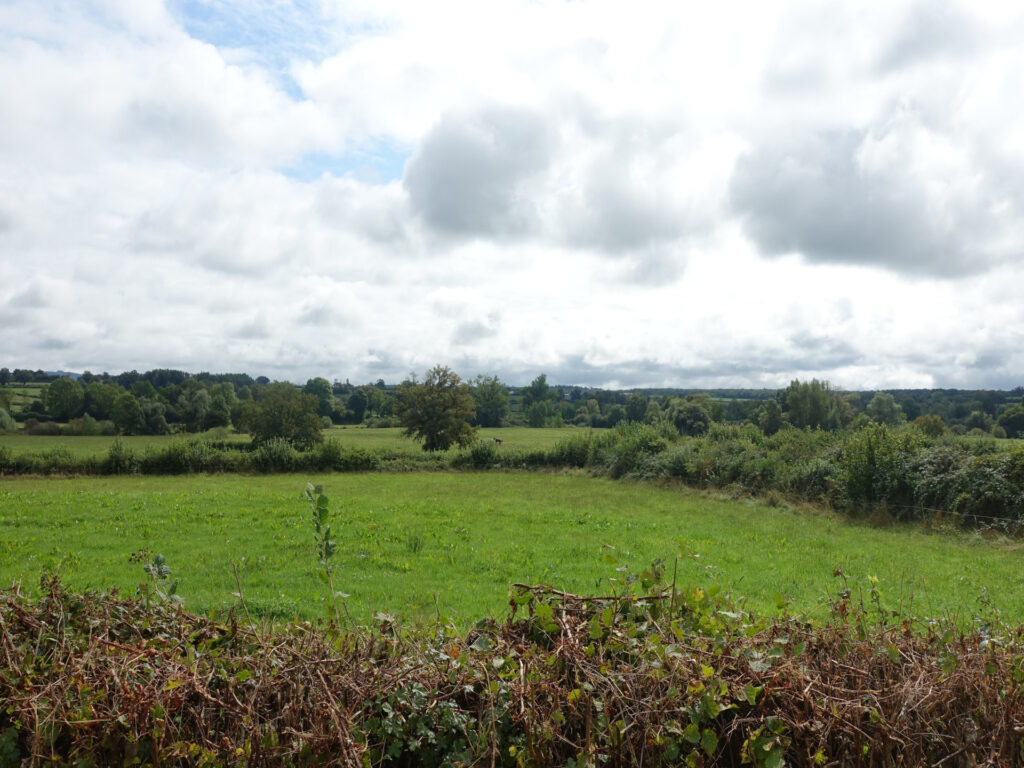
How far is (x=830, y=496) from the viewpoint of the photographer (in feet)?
66.0

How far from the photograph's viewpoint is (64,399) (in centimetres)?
6281

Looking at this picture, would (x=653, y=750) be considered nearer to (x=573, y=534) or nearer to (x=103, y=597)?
(x=103, y=597)

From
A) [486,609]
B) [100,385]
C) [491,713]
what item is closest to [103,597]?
[491,713]

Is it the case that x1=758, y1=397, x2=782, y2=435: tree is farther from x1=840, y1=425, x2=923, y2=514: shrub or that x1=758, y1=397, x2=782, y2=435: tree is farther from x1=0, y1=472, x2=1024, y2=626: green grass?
x1=840, y1=425, x2=923, y2=514: shrub

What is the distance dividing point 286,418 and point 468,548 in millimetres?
37598

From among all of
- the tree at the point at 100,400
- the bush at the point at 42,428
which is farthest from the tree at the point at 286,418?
the tree at the point at 100,400

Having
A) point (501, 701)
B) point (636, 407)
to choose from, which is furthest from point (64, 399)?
point (501, 701)

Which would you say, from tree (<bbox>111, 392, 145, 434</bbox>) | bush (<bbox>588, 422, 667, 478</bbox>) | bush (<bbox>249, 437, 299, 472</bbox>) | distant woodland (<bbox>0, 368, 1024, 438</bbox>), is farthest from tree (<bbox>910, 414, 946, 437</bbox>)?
tree (<bbox>111, 392, 145, 434</bbox>)

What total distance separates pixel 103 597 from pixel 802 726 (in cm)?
285

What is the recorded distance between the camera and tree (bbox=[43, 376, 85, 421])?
6209cm

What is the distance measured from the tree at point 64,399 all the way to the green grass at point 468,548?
49550mm

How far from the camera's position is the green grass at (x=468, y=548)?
945cm

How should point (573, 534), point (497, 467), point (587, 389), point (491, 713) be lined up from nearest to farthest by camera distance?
point (491, 713) → point (573, 534) → point (497, 467) → point (587, 389)

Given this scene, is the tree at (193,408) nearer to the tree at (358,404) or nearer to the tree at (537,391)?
the tree at (358,404)
